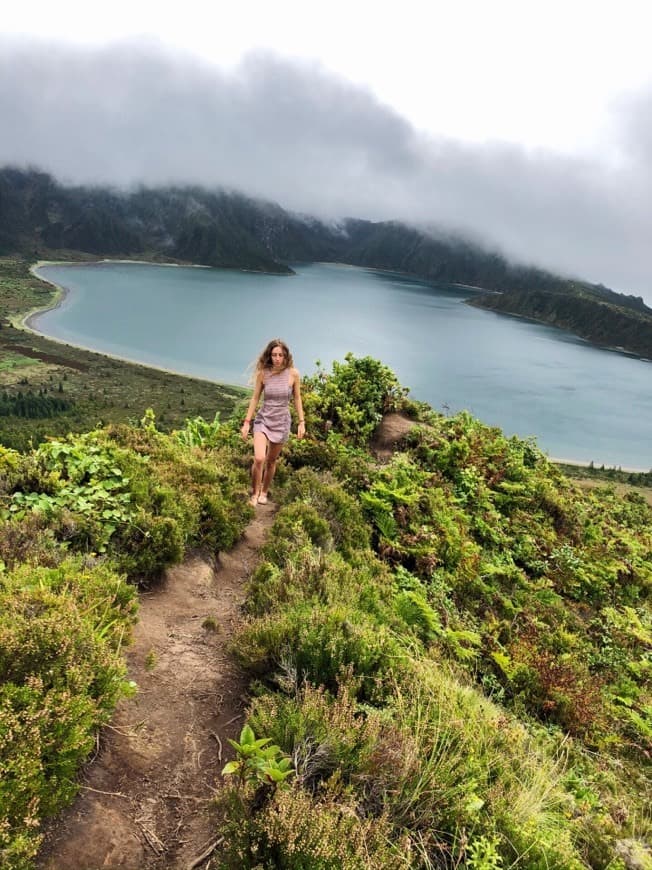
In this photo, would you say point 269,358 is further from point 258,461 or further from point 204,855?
→ point 204,855

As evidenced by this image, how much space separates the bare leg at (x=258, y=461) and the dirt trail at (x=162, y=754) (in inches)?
105

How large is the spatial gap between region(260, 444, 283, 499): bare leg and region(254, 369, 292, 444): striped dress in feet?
0.48

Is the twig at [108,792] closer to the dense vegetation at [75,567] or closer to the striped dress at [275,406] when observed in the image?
the dense vegetation at [75,567]

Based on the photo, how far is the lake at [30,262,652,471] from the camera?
85.8m

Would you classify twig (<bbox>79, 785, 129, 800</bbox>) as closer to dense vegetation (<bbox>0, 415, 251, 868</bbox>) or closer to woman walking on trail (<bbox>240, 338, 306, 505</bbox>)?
dense vegetation (<bbox>0, 415, 251, 868</bbox>)

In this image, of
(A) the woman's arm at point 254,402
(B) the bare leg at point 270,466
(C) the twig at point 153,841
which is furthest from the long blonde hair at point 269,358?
(C) the twig at point 153,841

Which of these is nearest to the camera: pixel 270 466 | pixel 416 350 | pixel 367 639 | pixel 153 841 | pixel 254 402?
pixel 153 841

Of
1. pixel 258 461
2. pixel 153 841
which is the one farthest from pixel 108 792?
pixel 258 461

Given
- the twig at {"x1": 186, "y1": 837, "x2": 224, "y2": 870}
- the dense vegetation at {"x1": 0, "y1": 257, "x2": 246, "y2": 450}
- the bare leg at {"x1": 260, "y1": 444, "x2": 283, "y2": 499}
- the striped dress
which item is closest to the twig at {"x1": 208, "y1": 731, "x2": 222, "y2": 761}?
the twig at {"x1": 186, "y1": 837, "x2": 224, "y2": 870}

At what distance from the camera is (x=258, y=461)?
7383 mm

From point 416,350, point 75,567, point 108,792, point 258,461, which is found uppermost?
point 416,350

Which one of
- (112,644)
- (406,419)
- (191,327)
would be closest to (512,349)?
(191,327)

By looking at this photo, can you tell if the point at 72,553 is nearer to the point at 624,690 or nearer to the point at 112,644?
the point at 112,644

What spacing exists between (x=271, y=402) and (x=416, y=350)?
377 ft
